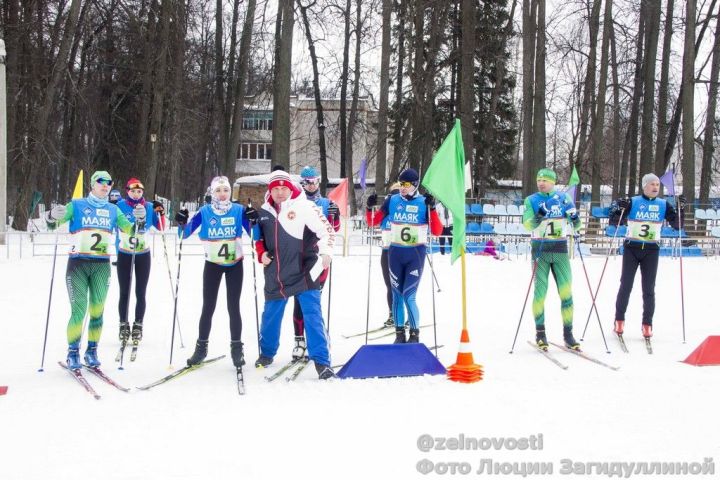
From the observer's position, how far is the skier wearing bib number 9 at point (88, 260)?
6.11 meters

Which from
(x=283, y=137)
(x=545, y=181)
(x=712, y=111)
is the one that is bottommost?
(x=545, y=181)

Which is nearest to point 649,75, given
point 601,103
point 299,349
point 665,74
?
point 665,74

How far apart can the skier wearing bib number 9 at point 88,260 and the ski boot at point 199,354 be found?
33.6 inches

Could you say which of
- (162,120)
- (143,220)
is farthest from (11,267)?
(162,120)

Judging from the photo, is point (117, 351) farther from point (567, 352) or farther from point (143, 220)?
point (567, 352)

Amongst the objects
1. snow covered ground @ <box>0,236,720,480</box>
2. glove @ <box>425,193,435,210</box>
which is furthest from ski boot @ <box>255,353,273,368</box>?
glove @ <box>425,193,435,210</box>

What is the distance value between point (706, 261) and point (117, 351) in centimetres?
1686

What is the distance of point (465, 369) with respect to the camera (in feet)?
19.6

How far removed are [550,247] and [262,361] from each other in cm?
344

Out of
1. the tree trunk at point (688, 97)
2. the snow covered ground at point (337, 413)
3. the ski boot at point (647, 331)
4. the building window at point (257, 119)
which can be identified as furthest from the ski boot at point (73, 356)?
the building window at point (257, 119)

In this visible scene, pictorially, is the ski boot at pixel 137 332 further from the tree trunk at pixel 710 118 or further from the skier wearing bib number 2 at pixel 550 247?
the tree trunk at pixel 710 118

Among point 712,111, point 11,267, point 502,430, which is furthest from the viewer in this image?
point 712,111

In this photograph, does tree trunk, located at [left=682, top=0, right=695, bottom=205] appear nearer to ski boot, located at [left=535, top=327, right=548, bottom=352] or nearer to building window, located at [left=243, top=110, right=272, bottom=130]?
ski boot, located at [left=535, top=327, right=548, bottom=352]

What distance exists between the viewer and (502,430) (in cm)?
462
